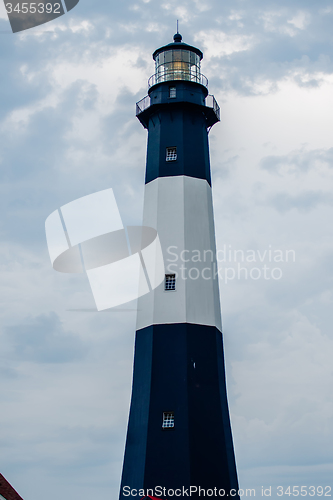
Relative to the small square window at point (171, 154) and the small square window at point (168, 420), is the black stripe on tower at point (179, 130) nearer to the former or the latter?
the small square window at point (171, 154)

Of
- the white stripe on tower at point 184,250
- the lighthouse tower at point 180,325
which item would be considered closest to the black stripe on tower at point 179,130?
the lighthouse tower at point 180,325

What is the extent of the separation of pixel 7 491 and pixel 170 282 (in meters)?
11.5

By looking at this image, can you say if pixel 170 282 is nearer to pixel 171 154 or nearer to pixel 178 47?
pixel 171 154

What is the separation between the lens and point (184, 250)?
26422 millimetres

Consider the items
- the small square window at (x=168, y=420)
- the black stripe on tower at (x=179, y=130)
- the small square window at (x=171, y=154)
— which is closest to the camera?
the small square window at (x=168, y=420)

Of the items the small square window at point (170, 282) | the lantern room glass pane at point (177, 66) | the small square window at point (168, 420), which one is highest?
the lantern room glass pane at point (177, 66)

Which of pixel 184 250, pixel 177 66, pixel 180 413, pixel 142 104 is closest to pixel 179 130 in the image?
pixel 142 104

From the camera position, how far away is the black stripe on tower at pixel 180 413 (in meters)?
22.6

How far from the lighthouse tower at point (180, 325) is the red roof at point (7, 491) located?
14.8ft

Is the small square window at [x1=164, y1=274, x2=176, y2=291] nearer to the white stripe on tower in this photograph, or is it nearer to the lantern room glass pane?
the white stripe on tower

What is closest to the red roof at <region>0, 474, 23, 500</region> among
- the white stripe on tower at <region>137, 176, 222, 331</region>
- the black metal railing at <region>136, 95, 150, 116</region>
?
the white stripe on tower at <region>137, 176, 222, 331</region>

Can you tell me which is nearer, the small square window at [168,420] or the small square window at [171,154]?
the small square window at [168,420]

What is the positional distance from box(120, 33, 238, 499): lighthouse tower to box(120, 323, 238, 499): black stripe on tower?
41 millimetres

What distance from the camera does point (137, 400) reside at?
24484 millimetres
